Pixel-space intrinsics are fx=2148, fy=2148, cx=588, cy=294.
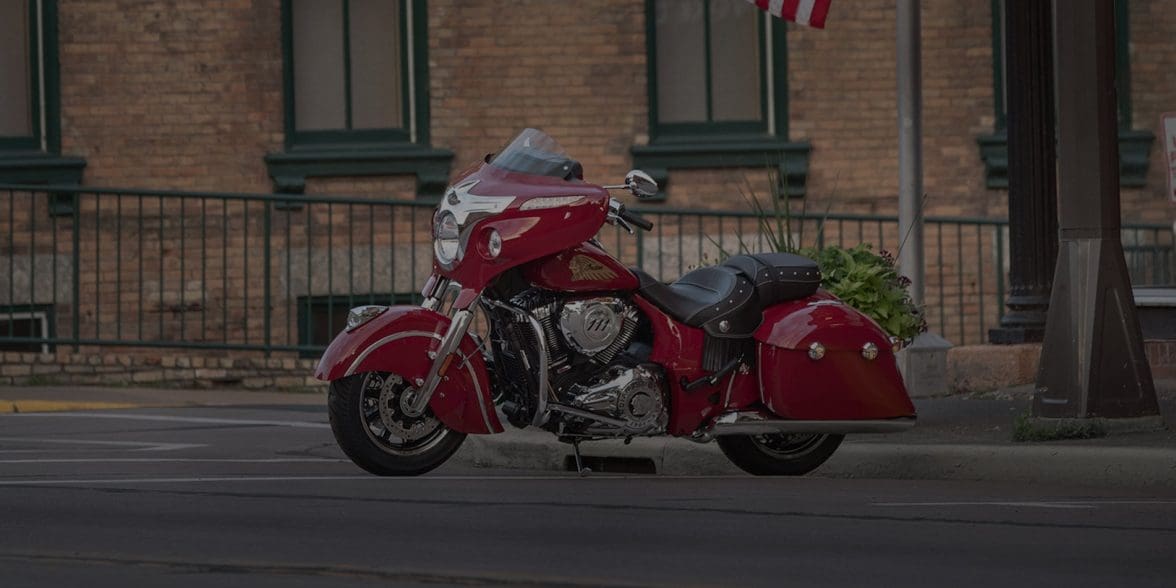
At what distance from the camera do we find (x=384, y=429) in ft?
27.8

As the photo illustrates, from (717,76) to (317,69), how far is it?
328 centimetres

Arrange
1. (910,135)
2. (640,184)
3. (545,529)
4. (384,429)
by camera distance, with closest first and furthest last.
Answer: (545,529), (384,429), (640,184), (910,135)

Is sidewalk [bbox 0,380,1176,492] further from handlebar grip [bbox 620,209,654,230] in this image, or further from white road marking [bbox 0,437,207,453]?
white road marking [bbox 0,437,207,453]

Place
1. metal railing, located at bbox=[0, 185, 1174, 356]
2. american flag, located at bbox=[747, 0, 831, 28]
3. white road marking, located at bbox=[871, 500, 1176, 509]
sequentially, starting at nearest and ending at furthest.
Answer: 1. white road marking, located at bbox=[871, 500, 1176, 509]
2. american flag, located at bbox=[747, 0, 831, 28]
3. metal railing, located at bbox=[0, 185, 1174, 356]

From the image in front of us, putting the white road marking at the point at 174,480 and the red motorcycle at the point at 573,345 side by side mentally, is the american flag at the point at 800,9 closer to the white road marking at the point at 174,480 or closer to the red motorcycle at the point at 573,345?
the red motorcycle at the point at 573,345

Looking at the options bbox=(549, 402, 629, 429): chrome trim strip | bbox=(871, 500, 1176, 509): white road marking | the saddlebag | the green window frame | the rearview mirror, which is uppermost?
the green window frame

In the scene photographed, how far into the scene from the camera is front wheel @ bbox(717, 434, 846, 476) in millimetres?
9281

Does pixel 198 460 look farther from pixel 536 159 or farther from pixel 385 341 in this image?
pixel 536 159

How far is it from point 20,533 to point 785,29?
36.8 ft

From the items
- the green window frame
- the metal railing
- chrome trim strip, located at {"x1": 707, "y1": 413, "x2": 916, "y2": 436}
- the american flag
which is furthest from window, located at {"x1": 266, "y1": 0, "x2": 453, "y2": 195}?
chrome trim strip, located at {"x1": 707, "y1": 413, "x2": 916, "y2": 436}

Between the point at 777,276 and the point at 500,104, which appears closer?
the point at 777,276

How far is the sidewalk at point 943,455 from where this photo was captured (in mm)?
9141

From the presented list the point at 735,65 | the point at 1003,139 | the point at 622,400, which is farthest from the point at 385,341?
the point at 1003,139

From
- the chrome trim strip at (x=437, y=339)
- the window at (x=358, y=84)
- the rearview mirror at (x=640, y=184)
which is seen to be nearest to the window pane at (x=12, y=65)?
the window at (x=358, y=84)
